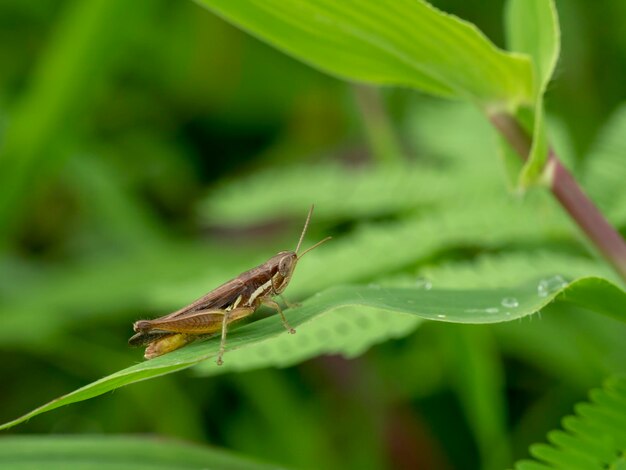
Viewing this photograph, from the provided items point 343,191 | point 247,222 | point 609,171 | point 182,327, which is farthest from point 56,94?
point 609,171

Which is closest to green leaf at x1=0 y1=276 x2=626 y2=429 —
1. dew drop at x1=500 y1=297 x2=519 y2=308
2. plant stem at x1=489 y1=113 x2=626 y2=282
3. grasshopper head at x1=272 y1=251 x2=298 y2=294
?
dew drop at x1=500 y1=297 x2=519 y2=308

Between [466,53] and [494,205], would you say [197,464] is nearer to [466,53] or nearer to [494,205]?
[466,53]

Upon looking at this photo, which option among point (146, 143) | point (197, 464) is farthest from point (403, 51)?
point (146, 143)

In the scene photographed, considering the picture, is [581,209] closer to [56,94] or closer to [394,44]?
[394,44]

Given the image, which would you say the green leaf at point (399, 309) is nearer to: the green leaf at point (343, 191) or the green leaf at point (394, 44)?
the green leaf at point (394, 44)

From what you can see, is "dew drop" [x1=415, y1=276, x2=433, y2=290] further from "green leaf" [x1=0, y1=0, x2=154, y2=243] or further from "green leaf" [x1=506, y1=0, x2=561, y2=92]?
"green leaf" [x1=0, y1=0, x2=154, y2=243]
